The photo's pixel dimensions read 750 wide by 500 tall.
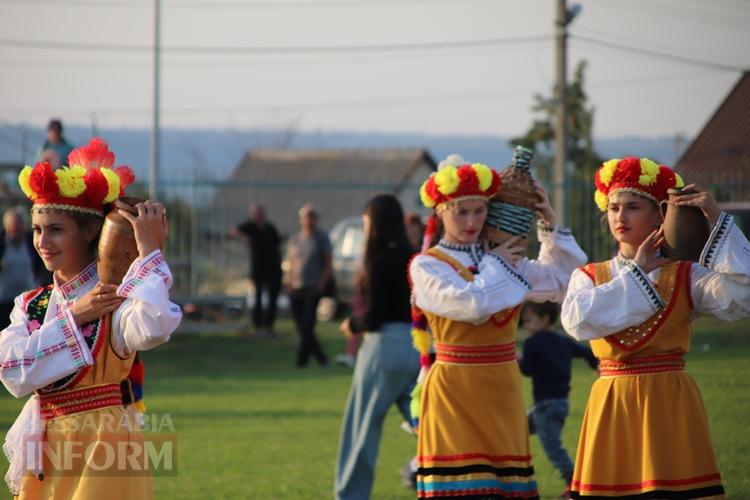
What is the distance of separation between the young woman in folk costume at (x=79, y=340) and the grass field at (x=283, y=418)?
328 centimetres

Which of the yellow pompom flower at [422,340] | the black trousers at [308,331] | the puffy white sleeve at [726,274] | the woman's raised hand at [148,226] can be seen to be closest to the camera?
the woman's raised hand at [148,226]

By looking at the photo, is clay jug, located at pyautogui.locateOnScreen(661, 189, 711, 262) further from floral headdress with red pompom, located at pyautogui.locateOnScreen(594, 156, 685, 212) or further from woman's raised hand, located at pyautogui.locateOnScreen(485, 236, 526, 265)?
woman's raised hand, located at pyautogui.locateOnScreen(485, 236, 526, 265)

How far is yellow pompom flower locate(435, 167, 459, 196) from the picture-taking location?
19.6 ft

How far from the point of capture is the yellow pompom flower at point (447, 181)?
19.6 feet

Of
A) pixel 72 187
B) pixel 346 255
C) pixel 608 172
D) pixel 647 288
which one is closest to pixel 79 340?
pixel 72 187

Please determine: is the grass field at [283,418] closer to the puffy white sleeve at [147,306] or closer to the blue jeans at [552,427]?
the blue jeans at [552,427]

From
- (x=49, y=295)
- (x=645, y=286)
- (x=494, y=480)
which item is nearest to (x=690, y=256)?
(x=645, y=286)

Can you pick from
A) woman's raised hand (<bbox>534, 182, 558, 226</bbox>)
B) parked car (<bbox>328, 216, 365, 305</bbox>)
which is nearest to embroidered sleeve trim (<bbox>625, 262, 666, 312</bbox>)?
woman's raised hand (<bbox>534, 182, 558, 226</bbox>)

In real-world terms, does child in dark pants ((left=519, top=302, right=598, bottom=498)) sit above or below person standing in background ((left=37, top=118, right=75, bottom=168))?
below

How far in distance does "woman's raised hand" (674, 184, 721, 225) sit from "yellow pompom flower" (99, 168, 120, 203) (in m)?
2.19

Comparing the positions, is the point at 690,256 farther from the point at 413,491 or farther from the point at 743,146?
the point at 743,146

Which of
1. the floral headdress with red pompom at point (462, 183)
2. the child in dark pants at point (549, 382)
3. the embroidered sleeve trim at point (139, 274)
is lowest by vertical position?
the child in dark pants at point (549, 382)

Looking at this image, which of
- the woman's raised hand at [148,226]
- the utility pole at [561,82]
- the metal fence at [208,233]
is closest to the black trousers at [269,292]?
the metal fence at [208,233]

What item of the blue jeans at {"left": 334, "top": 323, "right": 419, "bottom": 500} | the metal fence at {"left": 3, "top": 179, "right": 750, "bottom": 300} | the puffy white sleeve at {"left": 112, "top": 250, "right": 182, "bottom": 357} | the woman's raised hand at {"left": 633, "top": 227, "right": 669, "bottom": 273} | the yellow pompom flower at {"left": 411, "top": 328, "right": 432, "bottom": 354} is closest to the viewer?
the puffy white sleeve at {"left": 112, "top": 250, "right": 182, "bottom": 357}
